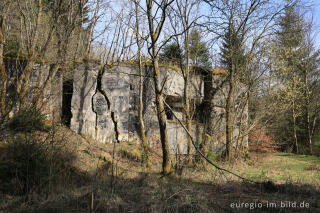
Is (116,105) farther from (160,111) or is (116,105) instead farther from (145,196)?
(145,196)

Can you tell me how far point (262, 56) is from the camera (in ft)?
34.3

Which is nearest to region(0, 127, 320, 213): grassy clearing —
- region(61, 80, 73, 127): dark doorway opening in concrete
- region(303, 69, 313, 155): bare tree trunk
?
region(61, 80, 73, 127): dark doorway opening in concrete

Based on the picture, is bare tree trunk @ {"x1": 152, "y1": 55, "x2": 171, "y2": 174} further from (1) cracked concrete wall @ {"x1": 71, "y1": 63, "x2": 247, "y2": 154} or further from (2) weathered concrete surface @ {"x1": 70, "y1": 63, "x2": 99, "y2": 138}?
(2) weathered concrete surface @ {"x1": 70, "y1": 63, "x2": 99, "y2": 138}

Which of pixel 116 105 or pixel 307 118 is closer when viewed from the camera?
pixel 116 105

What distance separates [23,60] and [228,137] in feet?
30.6

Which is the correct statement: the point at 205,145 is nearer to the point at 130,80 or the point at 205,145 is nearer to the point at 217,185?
the point at 217,185

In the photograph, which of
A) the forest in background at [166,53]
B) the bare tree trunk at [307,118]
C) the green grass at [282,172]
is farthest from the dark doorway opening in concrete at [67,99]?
the bare tree trunk at [307,118]

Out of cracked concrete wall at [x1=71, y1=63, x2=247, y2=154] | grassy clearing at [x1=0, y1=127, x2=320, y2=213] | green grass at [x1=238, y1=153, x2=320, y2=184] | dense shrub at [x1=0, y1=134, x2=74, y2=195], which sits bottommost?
green grass at [x1=238, y1=153, x2=320, y2=184]

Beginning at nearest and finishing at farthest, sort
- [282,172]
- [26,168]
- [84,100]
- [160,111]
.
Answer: [26,168] → [160,111] → [282,172] → [84,100]

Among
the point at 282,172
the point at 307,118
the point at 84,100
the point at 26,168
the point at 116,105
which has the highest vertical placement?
the point at 84,100

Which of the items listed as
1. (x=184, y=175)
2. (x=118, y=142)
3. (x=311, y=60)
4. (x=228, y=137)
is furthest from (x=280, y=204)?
(x=311, y=60)

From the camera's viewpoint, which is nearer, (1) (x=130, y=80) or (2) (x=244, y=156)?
(1) (x=130, y=80)

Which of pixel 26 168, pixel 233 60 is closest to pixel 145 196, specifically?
pixel 26 168

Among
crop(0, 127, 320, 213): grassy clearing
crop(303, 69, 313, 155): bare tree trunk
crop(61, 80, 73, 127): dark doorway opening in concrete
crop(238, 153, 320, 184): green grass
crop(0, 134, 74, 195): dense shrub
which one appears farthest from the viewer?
crop(303, 69, 313, 155): bare tree trunk
